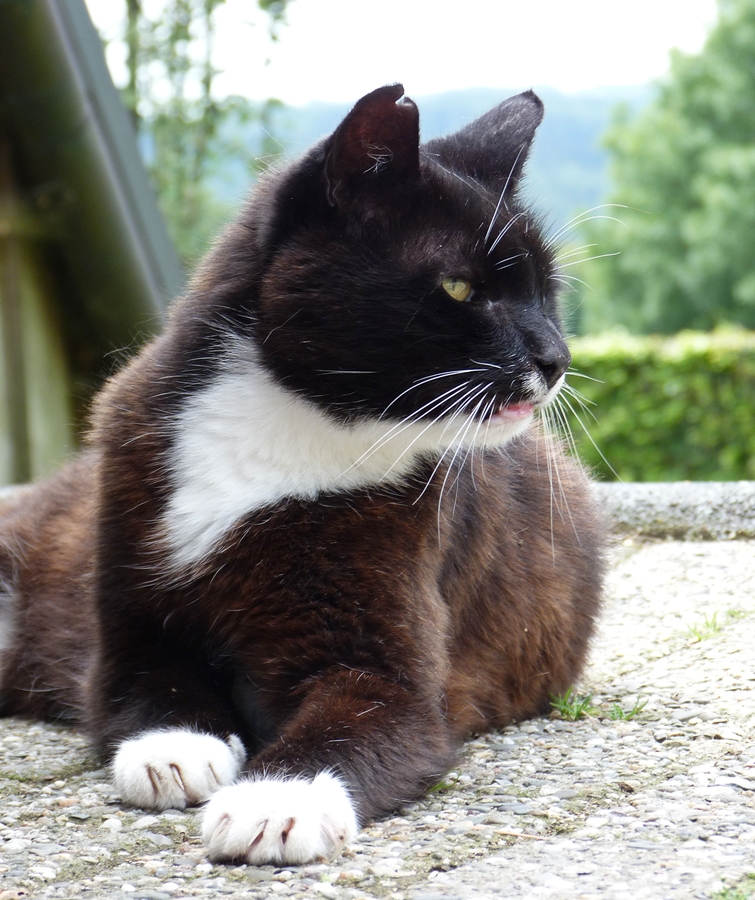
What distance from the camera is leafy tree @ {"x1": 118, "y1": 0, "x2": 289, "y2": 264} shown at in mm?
9398

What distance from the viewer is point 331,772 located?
1952mm

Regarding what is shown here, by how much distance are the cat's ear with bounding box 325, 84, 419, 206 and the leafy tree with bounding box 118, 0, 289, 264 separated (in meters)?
7.05

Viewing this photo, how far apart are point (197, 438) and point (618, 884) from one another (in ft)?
4.10

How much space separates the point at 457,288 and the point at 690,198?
89.1 ft

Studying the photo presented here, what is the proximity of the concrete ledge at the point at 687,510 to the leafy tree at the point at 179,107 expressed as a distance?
5.31 metres

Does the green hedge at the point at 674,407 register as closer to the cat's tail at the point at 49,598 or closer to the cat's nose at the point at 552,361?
the cat's tail at the point at 49,598

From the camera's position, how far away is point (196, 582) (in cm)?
230

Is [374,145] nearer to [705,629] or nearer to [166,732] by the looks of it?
[166,732]

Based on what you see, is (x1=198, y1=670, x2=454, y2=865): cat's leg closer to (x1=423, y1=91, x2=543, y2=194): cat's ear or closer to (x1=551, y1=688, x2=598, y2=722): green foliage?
(x1=551, y1=688, x2=598, y2=722): green foliage

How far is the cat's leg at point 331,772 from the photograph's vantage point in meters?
1.77

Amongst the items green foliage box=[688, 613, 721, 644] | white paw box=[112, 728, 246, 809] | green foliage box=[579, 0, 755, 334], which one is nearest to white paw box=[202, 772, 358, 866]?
white paw box=[112, 728, 246, 809]

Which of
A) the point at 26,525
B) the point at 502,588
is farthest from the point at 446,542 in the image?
A: the point at 26,525

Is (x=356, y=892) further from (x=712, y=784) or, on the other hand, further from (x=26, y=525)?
(x=26, y=525)

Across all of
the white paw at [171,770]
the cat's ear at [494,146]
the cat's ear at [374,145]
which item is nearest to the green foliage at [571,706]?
the white paw at [171,770]
